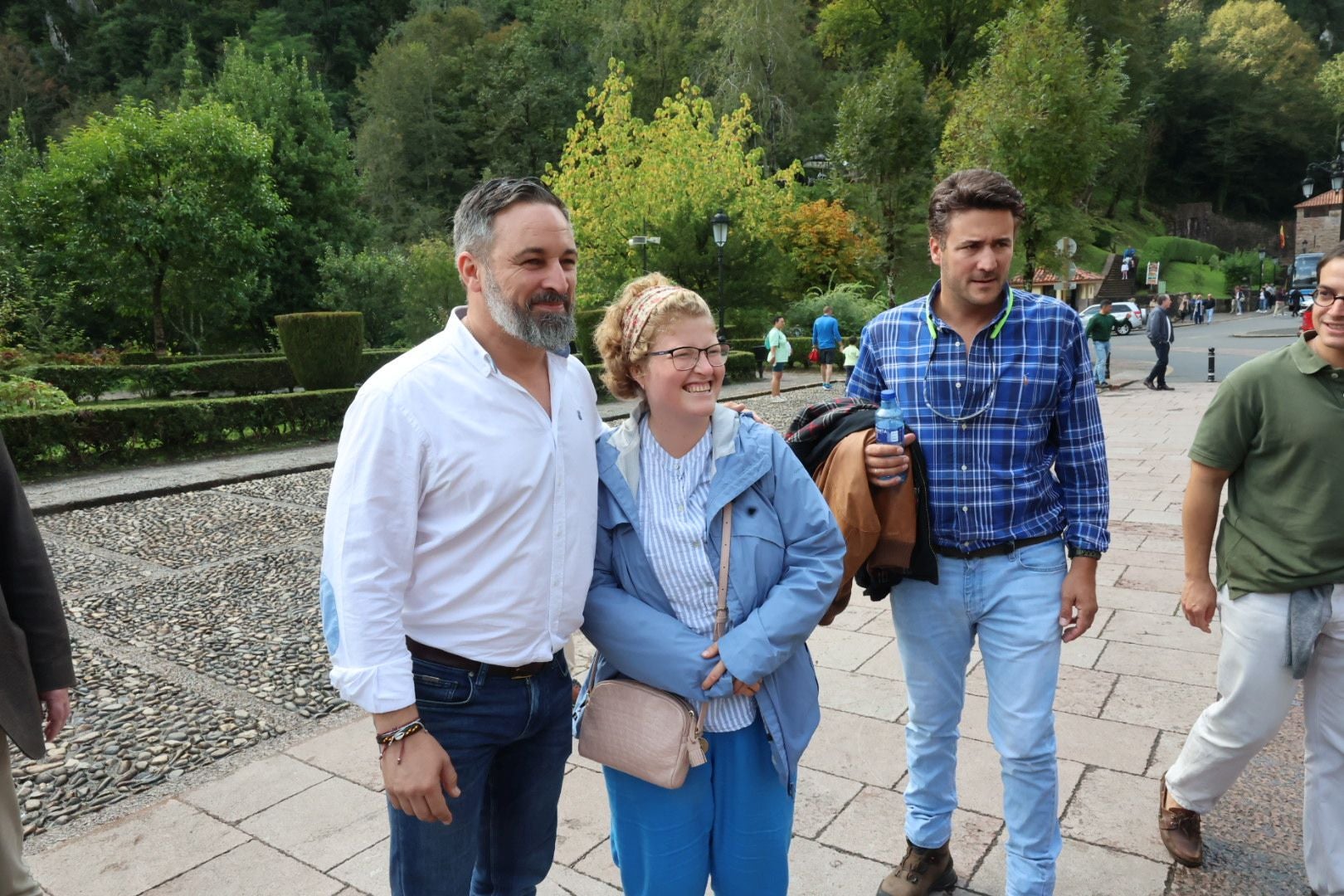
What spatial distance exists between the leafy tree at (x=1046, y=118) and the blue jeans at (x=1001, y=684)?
48.0ft

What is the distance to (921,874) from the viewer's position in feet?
7.84

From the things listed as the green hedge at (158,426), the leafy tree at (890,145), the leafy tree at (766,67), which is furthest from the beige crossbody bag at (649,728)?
the leafy tree at (766,67)

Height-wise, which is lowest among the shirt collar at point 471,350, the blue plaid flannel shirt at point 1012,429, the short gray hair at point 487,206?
the blue plaid flannel shirt at point 1012,429

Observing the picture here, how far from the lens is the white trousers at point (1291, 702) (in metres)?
2.23

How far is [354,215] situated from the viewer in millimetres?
27906

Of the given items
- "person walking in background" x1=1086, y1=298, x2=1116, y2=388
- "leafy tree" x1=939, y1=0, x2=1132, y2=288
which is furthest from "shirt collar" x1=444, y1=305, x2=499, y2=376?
"leafy tree" x1=939, y1=0, x2=1132, y2=288

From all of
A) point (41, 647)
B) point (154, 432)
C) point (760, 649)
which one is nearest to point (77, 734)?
point (41, 647)

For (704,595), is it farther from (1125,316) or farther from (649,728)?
(1125,316)

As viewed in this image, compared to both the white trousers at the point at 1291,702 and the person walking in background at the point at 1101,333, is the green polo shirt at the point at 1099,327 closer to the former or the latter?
the person walking in background at the point at 1101,333

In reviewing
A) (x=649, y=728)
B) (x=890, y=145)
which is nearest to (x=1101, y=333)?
(x=890, y=145)

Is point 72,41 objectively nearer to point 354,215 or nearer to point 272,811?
point 354,215

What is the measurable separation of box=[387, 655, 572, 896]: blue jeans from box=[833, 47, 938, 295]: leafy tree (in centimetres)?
2382

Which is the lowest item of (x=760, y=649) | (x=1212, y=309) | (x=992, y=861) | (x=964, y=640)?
(x=1212, y=309)

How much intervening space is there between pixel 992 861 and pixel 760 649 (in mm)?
1423
